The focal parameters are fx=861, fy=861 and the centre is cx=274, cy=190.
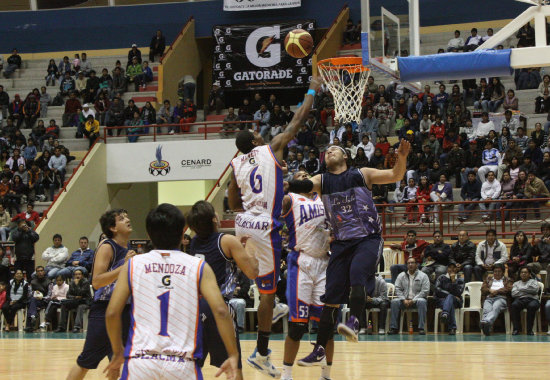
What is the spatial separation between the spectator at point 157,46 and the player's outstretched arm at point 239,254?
24971mm

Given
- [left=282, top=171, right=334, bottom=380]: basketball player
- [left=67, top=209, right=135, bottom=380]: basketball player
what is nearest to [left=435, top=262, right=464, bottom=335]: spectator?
[left=282, top=171, right=334, bottom=380]: basketball player

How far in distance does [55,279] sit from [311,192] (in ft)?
40.2

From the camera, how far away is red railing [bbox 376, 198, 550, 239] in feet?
63.0

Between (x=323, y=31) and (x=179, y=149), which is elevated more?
(x=323, y=31)

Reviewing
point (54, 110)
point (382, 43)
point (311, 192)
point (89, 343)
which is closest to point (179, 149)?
point (54, 110)

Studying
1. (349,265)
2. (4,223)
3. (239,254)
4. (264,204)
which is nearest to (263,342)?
(349,265)

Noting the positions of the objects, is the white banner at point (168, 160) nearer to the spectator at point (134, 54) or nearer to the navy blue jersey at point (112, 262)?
the spectator at point (134, 54)

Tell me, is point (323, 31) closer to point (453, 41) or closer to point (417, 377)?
point (453, 41)

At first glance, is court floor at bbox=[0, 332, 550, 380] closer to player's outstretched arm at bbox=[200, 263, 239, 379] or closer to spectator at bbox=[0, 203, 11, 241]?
player's outstretched arm at bbox=[200, 263, 239, 379]

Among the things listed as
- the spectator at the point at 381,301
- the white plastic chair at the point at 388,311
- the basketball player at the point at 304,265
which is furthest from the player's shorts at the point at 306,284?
the white plastic chair at the point at 388,311

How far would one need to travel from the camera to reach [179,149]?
25.7 metres

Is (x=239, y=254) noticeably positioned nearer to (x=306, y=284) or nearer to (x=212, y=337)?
(x=212, y=337)

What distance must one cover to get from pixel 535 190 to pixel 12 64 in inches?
801

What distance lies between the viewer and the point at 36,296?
18984mm
